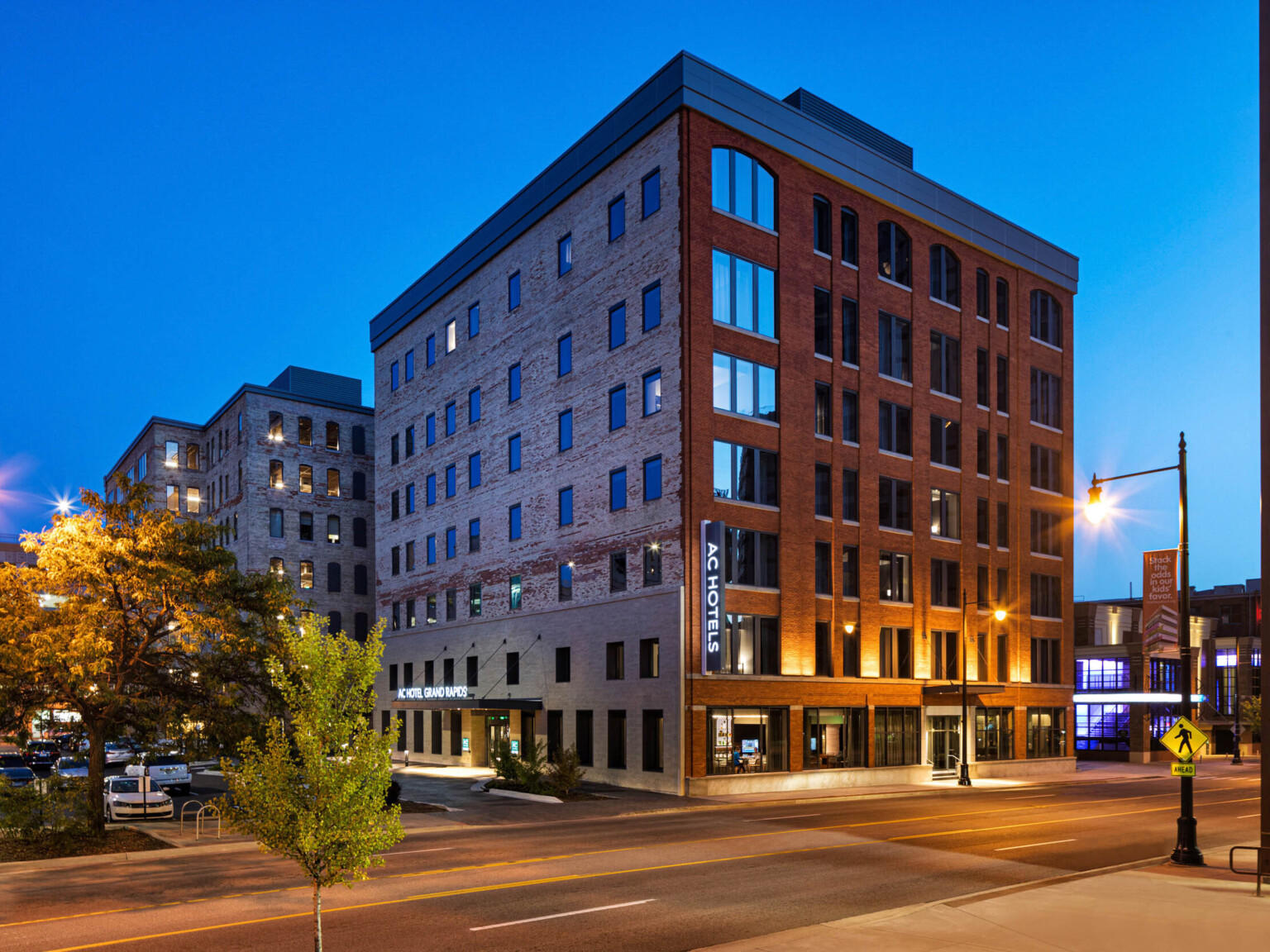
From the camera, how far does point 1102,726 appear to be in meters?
69.4

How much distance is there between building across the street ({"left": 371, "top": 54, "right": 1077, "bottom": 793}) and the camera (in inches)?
1572

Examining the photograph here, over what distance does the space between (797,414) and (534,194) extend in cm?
1846

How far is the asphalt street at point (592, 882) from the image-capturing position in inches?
607

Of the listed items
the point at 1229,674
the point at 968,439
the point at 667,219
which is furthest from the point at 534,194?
the point at 1229,674

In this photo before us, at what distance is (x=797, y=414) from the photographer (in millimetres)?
42562

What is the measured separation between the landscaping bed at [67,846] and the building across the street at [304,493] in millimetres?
49012

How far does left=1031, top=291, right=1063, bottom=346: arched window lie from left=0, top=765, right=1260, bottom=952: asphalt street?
30888mm

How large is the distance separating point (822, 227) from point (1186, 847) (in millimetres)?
30508

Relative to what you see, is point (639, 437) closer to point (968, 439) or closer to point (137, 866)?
point (968, 439)

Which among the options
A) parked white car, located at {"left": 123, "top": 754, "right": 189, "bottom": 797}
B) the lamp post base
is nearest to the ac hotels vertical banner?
the lamp post base

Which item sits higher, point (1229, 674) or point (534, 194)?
point (534, 194)

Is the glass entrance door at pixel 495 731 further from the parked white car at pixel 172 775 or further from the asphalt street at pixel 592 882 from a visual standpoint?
the asphalt street at pixel 592 882

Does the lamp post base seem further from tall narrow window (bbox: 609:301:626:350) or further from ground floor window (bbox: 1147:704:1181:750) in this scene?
ground floor window (bbox: 1147:704:1181:750)

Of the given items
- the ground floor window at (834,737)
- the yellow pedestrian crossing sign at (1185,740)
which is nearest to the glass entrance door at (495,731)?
the ground floor window at (834,737)
